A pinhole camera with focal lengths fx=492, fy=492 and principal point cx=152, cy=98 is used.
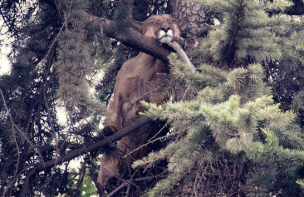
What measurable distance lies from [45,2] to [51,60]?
692 mm

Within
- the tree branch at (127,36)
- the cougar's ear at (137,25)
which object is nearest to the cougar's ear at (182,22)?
the cougar's ear at (137,25)

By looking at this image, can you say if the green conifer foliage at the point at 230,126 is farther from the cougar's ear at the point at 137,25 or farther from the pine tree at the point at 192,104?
the cougar's ear at the point at 137,25

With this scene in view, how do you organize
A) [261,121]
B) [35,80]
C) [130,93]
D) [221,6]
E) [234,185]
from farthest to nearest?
[130,93] < [35,80] < [234,185] < [221,6] < [261,121]

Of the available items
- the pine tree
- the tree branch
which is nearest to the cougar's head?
the tree branch

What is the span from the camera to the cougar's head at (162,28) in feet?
20.3

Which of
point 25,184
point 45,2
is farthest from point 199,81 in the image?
point 25,184

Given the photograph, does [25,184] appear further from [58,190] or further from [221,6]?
[221,6]

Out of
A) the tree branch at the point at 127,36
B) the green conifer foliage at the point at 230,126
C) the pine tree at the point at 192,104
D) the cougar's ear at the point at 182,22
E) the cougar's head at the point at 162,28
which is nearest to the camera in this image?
the green conifer foliage at the point at 230,126

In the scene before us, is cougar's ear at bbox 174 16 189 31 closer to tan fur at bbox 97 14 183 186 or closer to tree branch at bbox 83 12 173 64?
tan fur at bbox 97 14 183 186

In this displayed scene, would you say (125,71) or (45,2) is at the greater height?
(45,2)

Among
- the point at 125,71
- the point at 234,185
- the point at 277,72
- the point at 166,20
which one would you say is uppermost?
the point at 166,20

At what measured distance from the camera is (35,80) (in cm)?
611

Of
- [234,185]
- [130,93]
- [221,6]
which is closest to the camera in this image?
[221,6]

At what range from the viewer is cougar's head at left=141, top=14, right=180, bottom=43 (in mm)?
6195
